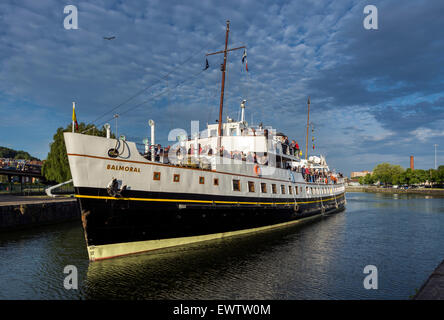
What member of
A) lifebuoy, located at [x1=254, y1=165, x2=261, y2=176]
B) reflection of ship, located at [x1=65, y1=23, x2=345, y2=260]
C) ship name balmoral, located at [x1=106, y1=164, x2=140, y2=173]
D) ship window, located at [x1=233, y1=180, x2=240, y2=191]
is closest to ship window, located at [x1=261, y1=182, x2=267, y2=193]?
reflection of ship, located at [x1=65, y1=23, x2=345, y2=260]

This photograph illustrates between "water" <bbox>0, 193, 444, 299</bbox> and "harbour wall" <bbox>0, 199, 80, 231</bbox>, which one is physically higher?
"harbour wall" <bbox>0, 199, 80, 231</bbox>

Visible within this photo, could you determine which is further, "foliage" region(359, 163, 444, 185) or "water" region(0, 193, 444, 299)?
"foliage" region(359, 163, 444, 185)

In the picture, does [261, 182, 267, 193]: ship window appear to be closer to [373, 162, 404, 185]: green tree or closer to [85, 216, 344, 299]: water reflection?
[85, 216, 344, 299]: water reflection

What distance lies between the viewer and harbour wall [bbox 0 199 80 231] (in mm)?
20781

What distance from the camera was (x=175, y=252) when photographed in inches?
579

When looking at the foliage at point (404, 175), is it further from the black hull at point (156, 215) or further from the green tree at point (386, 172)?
the black hull at point (156, 215)

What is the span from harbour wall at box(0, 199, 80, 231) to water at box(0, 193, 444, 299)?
1.43 meters

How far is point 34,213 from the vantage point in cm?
2317

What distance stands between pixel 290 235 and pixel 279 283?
1035 cm

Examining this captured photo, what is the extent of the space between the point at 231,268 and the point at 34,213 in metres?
18.7
